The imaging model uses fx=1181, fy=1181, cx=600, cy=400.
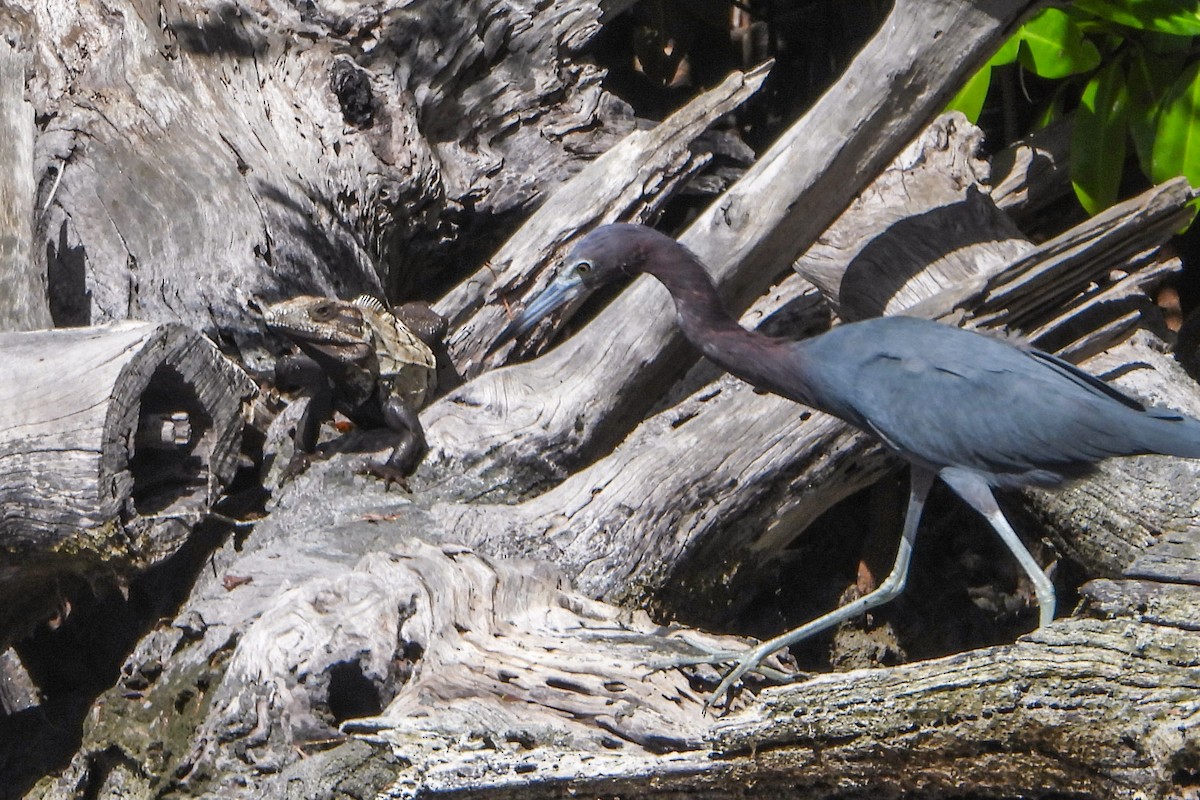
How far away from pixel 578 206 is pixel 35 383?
2019 mm

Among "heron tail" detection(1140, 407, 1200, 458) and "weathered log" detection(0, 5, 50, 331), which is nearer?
"heron tail" detection(1140, 407, 1200, 458)

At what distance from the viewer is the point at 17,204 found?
3418mm

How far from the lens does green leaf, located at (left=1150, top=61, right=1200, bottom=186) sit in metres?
4.21

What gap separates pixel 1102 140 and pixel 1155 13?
0.48 meters

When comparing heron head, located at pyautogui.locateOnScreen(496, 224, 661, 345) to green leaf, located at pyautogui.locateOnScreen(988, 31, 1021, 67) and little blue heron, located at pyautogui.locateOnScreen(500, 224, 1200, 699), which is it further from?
green leaf, located at pyautogui.locateOnScreen(988, 31, 1021, 67)

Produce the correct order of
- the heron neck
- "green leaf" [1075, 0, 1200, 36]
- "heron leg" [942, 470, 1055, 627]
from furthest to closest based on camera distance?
"green leaf" [1075, 0, 1200, 36] < the heron neck < "heron leg" [942, 470, 1055, 627]

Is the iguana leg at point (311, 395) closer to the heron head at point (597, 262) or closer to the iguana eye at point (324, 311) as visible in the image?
the iguana eye at point (324, 311)

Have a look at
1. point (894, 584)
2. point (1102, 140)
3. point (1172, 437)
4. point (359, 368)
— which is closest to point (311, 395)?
point (359, 368)

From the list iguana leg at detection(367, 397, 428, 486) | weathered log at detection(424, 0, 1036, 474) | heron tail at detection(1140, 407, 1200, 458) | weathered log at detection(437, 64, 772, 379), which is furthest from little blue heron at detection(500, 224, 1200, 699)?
weathered log at detection(437, 64, 772, 379)

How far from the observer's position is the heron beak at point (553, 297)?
3387 millimetres

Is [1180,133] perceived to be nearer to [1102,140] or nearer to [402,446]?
[1102,140]

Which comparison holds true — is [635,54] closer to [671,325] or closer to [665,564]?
[671,325]

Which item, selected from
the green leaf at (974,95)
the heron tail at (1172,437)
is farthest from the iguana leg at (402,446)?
the green leaf at (974,95)

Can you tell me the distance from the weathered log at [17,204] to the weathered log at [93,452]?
36 cm
